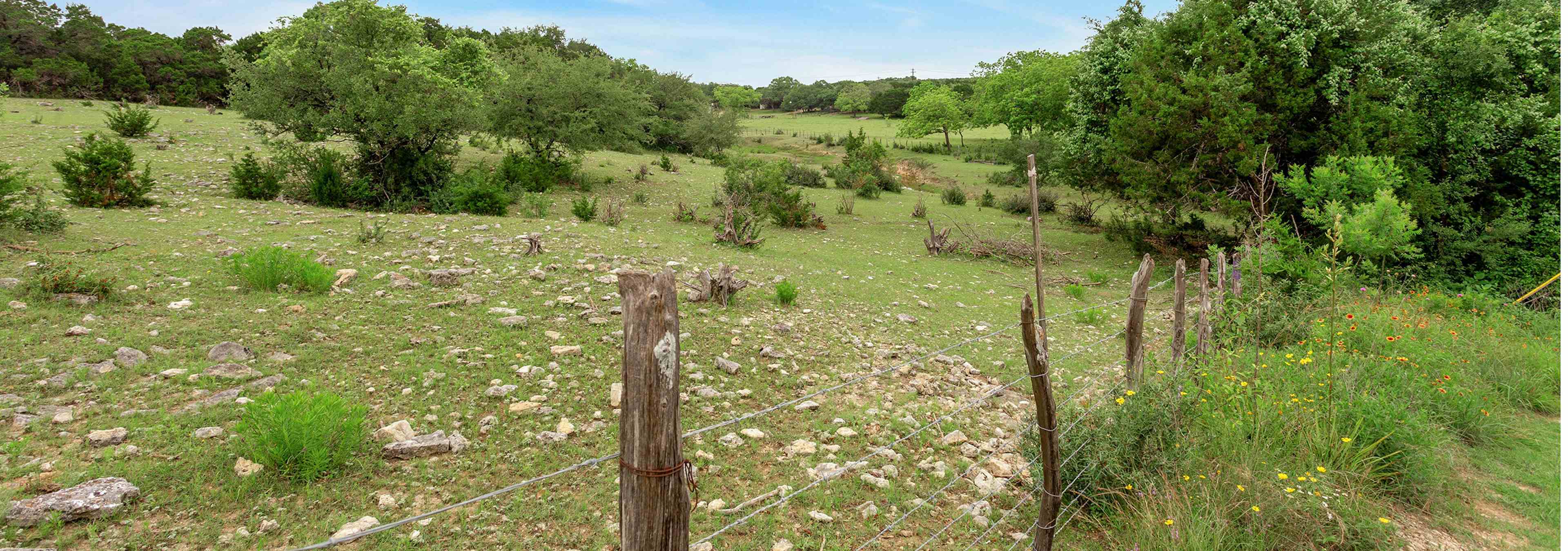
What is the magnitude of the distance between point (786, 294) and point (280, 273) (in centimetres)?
546

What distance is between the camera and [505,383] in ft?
17.9

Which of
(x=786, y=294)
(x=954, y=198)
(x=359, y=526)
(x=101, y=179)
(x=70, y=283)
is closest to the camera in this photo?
(x=359, y=526)

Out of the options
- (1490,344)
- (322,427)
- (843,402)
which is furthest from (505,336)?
(1490,344)

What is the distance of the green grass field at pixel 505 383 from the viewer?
3.78m

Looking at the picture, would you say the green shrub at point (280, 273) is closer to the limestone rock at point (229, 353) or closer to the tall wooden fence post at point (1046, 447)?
the limestone rock at point (229, 353)

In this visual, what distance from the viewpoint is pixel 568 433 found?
482cm

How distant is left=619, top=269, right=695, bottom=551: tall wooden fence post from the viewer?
2.24 metres

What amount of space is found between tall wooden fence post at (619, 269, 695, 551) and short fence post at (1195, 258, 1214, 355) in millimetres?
4859

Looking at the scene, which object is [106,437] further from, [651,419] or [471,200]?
[471,200]

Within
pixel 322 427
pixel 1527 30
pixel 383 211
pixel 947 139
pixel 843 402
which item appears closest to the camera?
pixel 322 427

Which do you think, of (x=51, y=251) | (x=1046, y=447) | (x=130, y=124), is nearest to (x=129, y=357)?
(x=51, y=251)

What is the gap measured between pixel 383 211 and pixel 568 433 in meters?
10.6

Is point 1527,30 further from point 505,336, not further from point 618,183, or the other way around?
point 618,183

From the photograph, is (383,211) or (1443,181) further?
(383,211)
